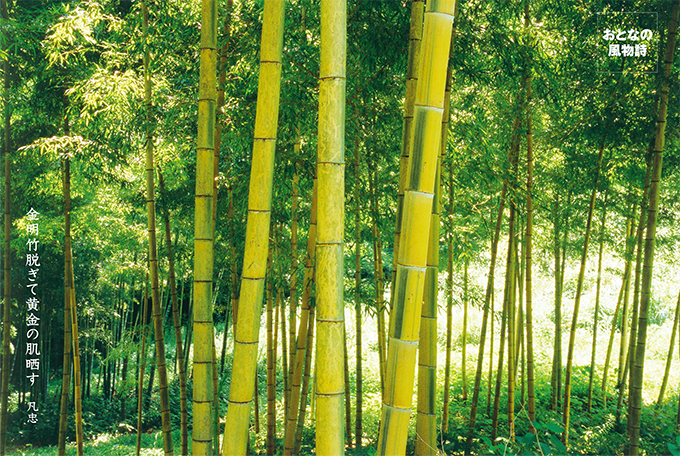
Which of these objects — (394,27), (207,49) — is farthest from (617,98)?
(207,49)

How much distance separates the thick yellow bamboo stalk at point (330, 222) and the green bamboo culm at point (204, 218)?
0.99 m

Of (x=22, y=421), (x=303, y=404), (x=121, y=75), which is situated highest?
(x=121, y=75)

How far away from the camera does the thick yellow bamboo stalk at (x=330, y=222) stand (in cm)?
145

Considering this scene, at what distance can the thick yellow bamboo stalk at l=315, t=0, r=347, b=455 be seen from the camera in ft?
4.77

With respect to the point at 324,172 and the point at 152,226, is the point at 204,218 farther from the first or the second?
the point at 152,226

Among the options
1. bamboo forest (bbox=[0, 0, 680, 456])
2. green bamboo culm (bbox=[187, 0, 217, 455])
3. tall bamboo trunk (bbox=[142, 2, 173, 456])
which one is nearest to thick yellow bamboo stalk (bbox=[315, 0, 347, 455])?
bamboo forest (bbox=[0, 0, 680, 456])

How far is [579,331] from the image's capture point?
12.3 meters

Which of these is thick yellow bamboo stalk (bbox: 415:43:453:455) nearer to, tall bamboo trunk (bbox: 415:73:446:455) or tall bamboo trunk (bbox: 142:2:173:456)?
tall bamboo trunk (bbox: 415:73:446:455)

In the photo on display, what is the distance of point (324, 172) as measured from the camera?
4.80ft

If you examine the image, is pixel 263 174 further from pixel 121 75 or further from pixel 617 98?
pixel 617 98

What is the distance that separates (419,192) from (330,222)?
275 mm

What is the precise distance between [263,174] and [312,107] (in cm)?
153

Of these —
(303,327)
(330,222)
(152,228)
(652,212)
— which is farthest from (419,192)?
(652,212)

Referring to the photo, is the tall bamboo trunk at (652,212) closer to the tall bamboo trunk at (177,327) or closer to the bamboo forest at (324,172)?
the bamboo forest at (324,172)
